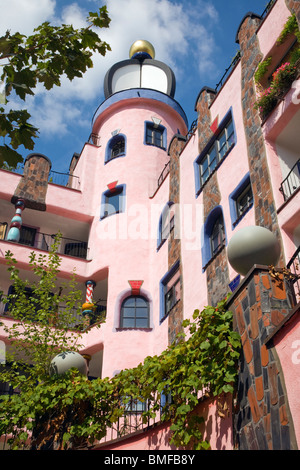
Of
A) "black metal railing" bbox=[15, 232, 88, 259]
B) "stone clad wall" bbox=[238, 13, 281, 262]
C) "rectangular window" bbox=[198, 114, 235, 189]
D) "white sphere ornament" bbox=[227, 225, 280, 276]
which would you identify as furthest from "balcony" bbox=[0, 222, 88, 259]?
"white sphere ornament" bbox=[227, 225, 280, 276]

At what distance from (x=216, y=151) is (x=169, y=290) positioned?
15.9 ft

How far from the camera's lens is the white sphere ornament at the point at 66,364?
10.3 meters

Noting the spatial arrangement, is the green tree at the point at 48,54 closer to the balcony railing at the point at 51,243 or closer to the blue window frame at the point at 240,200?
the blue window frame at the point at 240,200

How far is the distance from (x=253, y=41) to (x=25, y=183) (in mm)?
11682

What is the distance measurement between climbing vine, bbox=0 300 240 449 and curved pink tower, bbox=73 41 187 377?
6.68 m

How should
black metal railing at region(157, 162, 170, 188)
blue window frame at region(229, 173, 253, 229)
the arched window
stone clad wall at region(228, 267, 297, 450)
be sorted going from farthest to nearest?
1. black metal railing at region(157, 162, 170, 188)
2. the arched window
3. blue window frame at region(229, 173, 253, 229)
4. stone clad wall at region(228, 267, 297, 450)

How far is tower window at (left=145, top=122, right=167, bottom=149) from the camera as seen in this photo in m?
23.3

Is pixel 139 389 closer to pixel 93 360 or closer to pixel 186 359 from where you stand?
pixel 186 359

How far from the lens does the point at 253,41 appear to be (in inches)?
580

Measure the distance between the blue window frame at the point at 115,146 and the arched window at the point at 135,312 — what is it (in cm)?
713

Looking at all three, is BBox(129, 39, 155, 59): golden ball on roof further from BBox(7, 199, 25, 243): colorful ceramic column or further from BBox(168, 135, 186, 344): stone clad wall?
BBox(7, 199, 25, 243): colorful ceramic column

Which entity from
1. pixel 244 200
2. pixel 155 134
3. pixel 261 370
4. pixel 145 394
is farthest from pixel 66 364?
pixel 155 134

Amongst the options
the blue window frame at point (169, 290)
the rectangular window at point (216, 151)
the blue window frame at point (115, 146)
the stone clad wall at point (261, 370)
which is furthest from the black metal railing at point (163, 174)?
the stone clad wall at point (261, 370)

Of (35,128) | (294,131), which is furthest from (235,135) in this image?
(35,128)
